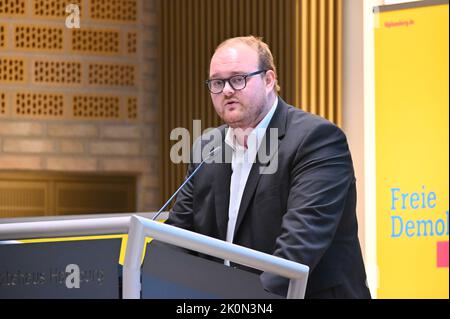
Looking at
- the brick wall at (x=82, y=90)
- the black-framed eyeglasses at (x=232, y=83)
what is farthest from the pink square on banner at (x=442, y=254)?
the black-framed eyeglasses at (x=232, y=83)

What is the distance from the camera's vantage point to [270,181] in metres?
2.24

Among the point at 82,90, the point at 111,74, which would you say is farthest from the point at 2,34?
the point at 111,74

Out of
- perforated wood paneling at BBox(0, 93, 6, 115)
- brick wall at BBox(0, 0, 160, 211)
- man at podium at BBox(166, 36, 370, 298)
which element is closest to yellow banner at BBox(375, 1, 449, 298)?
brick wall at BBox(0, 0, 160, 211)

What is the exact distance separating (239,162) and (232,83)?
0.19 m

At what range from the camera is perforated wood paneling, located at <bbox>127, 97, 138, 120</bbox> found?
A: 673cm

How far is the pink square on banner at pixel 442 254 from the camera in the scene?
200 inches

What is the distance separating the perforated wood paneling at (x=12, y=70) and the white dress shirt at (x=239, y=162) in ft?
13.9

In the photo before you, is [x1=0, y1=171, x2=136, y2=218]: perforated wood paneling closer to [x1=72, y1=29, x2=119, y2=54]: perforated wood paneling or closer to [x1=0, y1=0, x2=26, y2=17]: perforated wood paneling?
[x1=72, y1=29, x2=119, y2=54]: perforated wood paneling

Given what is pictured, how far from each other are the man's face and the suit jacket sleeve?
152 mm

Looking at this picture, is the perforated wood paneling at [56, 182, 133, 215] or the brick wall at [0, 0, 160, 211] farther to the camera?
the perforated wood paneling at [56, 182, 133, 215]

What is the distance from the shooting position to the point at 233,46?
2309 millimetres

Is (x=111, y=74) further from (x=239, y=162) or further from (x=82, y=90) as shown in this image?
(x=239, y=162)

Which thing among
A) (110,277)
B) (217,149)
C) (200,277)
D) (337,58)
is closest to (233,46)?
(217,149)

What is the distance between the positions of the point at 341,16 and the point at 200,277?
13.7 ft
